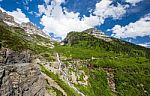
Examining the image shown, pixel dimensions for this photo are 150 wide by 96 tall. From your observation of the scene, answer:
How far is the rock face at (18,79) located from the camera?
9956 cm

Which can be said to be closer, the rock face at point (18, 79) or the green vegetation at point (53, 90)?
the rock face at point (18, 79)

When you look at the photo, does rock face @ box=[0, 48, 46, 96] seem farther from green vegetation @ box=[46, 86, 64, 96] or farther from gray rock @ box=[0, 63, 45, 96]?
green vegetation @ box=[46, 86, 64, 96]

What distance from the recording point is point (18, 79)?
105m

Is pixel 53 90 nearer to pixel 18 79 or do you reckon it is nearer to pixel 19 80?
pixel 19 80

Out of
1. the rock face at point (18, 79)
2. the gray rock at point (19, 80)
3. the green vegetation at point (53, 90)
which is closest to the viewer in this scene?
the gray rock at point (19, 80)

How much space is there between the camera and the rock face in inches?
3920

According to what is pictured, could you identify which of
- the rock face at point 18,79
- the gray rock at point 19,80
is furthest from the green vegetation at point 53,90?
the gray rock at point 19,80

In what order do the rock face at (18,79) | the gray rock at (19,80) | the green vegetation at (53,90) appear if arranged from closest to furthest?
the gray rock at (19,80)
the rock face at (18,79)
the green vegetation at (53,90)

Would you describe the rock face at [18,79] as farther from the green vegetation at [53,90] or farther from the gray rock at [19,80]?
the green vegetation at [53,90]

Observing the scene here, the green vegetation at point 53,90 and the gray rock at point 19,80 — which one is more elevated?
the gray rock at point 19,80

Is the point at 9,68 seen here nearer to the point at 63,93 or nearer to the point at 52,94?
the point at 52,94

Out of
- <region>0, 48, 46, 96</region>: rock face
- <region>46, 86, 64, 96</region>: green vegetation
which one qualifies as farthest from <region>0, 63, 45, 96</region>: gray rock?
<region>46, 86, 64, 96</region>: green vegetation

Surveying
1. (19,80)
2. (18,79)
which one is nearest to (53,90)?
(19,80)

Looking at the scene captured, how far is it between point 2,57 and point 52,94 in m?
41.9
